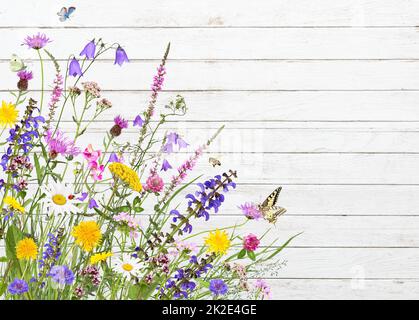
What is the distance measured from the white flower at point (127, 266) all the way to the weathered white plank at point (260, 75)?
2.84 ft

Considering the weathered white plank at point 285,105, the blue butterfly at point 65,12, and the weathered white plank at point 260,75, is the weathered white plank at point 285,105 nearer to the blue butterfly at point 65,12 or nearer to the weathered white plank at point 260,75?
the weathered white plank at point 260,75

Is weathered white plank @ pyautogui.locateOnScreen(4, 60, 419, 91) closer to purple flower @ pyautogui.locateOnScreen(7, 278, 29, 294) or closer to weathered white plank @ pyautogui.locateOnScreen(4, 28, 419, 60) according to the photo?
weathered white plank @ pyautogui.locateOnScreen(4, 28, 419, 60)

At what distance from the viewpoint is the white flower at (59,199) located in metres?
1.18

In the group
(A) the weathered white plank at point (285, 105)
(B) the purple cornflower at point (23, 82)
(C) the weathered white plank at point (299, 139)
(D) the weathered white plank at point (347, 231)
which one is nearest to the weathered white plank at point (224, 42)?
(A) the weathered white plank at point (285, 105)

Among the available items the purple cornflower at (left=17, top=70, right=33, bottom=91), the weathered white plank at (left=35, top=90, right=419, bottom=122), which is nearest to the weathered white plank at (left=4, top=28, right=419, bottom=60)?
the weathered white plank at (left=35, top=90, right=419, bottom=122)

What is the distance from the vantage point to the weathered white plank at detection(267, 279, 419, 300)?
6.57ft

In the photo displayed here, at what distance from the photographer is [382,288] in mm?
2035

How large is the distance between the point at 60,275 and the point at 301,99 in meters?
1.09

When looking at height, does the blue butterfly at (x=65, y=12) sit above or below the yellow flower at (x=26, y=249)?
above

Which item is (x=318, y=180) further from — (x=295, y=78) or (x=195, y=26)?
(x=195, y=26)

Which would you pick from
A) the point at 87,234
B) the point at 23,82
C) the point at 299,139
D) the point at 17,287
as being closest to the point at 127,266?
the point at 87,234

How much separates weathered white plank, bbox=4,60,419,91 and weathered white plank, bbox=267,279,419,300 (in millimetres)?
602
